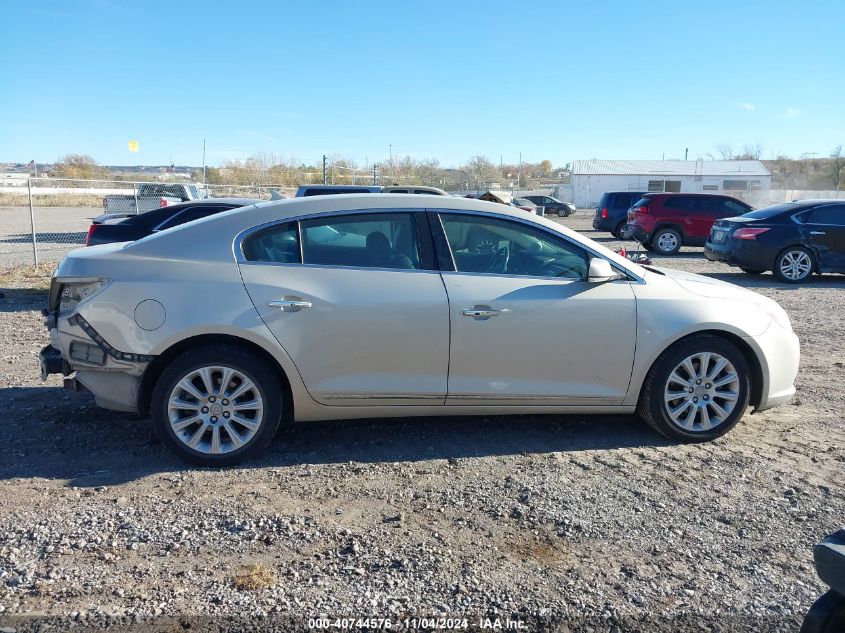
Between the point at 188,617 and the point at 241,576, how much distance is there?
337 mm

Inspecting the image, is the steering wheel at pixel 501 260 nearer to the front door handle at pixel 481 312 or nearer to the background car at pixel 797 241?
the front door handle at pixel 481 312

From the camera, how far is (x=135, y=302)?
172 inches

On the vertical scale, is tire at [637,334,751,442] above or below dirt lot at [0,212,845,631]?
above

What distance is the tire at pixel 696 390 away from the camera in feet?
15.8

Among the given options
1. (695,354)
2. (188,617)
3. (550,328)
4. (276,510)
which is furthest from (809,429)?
(188,617)

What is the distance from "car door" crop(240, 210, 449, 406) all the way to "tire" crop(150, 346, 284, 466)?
10.6 inches

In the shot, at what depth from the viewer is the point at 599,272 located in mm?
4676

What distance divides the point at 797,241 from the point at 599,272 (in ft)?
34.0

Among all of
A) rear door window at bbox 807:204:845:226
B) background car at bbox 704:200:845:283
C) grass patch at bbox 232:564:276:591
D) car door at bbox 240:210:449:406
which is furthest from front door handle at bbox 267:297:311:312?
rear door window at bbox 807:204:845:226

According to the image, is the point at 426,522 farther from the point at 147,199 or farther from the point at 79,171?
the point at 79,171

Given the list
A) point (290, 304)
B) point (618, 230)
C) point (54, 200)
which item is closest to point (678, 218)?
point (618, 230)

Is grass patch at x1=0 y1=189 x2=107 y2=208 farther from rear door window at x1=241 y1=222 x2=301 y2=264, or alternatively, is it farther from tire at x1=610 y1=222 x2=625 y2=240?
rear door window at x1=241 y1=222 x2=301 y2=264

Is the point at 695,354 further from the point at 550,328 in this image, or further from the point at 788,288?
the point at 788,288

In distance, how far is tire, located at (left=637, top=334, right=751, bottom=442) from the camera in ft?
15.8
